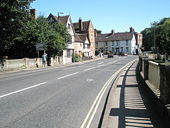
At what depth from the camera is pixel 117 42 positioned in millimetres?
114750

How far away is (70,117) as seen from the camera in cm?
680

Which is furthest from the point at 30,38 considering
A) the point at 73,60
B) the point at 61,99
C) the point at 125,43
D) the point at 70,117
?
the point at 125,43

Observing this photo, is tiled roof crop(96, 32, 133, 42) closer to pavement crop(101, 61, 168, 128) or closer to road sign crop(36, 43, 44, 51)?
road sign crop(36, 43, 44, 51)

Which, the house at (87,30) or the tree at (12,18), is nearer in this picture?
the tree at (12,18)

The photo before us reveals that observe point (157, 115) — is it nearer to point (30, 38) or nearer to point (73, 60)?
point (30, 38)

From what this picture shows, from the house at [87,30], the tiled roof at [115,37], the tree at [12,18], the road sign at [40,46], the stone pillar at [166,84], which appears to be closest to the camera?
the stone pillar at [166,84]

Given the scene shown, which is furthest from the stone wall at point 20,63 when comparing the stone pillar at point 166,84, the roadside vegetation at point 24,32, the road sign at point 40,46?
the stone pillar at point 166,84

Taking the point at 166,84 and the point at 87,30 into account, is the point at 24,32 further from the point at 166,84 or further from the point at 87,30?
the point at 87,30

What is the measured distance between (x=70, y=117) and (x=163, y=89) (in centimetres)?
282

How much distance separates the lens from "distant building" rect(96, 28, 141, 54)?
11262cm

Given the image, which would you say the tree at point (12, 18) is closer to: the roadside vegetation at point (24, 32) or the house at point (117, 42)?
the roadside vegetation at point (24, 32)

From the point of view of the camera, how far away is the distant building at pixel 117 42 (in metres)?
113

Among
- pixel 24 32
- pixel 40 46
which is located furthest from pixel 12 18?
pixel 40 46

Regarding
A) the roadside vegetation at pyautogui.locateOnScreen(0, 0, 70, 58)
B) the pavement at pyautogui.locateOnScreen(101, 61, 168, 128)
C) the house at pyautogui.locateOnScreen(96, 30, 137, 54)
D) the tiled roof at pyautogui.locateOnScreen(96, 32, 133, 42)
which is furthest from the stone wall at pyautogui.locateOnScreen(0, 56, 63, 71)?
the tiled roof at pyautogui.locateOnScreen(96, 32, 133, 42)
